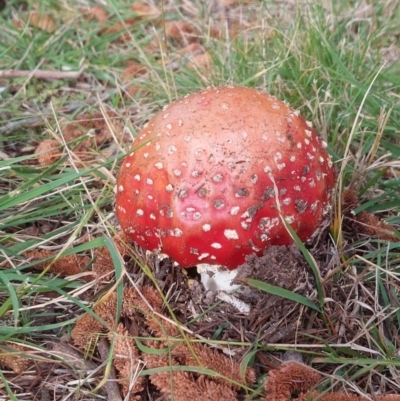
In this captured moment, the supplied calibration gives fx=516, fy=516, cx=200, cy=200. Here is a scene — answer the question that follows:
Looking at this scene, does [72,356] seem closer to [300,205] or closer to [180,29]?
[300,205]

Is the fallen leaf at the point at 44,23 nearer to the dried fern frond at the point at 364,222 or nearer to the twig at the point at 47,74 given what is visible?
the twig at the point at 47,74

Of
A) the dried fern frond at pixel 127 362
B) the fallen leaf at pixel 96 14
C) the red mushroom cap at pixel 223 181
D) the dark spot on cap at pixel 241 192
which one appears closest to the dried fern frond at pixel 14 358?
the dried fern frond at pixel 127 362

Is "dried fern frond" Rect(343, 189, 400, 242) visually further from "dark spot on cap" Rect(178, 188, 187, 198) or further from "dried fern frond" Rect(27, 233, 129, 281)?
"dried fern frond" Rect(27, 233, 129, 281)

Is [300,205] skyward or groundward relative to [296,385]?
skyward

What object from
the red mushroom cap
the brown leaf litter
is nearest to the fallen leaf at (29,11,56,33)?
the brown leaf litter

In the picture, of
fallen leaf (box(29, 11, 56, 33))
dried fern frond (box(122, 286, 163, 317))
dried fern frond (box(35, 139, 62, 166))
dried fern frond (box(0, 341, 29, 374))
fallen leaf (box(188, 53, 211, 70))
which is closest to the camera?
dried fern frond (box(0, 341, 29, 374))

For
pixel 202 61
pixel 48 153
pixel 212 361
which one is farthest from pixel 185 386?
pixel 202 61

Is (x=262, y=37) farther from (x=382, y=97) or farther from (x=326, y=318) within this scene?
(x=326, y=318)
